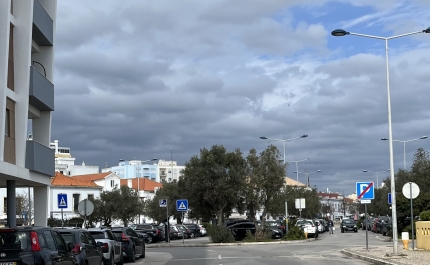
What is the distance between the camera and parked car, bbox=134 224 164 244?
55688 mm

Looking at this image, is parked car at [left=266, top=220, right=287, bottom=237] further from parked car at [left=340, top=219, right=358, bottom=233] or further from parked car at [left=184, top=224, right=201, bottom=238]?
parked car at [left=340, top=219, right=358, bottom=233]

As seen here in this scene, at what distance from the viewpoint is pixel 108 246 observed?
2347cm

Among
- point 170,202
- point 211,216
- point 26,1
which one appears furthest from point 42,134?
point 170,202

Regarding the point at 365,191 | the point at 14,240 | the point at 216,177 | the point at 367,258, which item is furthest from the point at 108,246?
the point at 216,177

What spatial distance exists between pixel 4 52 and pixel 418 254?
18.4 m

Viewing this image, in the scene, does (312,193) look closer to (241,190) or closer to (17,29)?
(241,190)

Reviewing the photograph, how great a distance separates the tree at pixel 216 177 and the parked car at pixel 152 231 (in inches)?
185

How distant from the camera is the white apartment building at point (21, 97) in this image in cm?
2602

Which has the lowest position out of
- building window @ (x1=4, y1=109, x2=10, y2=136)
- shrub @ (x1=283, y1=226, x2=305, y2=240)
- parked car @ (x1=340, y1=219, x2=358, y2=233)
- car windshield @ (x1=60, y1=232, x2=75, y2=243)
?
parked car @ (x1=340, y1=219, x2=358, y2=233)

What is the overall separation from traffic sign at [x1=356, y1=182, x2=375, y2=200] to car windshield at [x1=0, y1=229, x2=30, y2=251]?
62.0 ft

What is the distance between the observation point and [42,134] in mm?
33406

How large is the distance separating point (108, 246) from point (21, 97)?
876cm

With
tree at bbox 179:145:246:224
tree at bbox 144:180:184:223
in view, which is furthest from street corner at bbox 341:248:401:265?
tree at bbox 144:180:184:223

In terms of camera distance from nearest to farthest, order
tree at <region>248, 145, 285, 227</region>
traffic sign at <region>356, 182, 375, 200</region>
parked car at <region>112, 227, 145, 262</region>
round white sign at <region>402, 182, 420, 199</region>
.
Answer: round white sign at <region>402, 182, 420, 199</region>, parked car at <region>112, 227, 145, 262</region>, traffic sign at <region>356, 182, 375, 200</region>, tree at <region>248, 145, 285, 227</region>
